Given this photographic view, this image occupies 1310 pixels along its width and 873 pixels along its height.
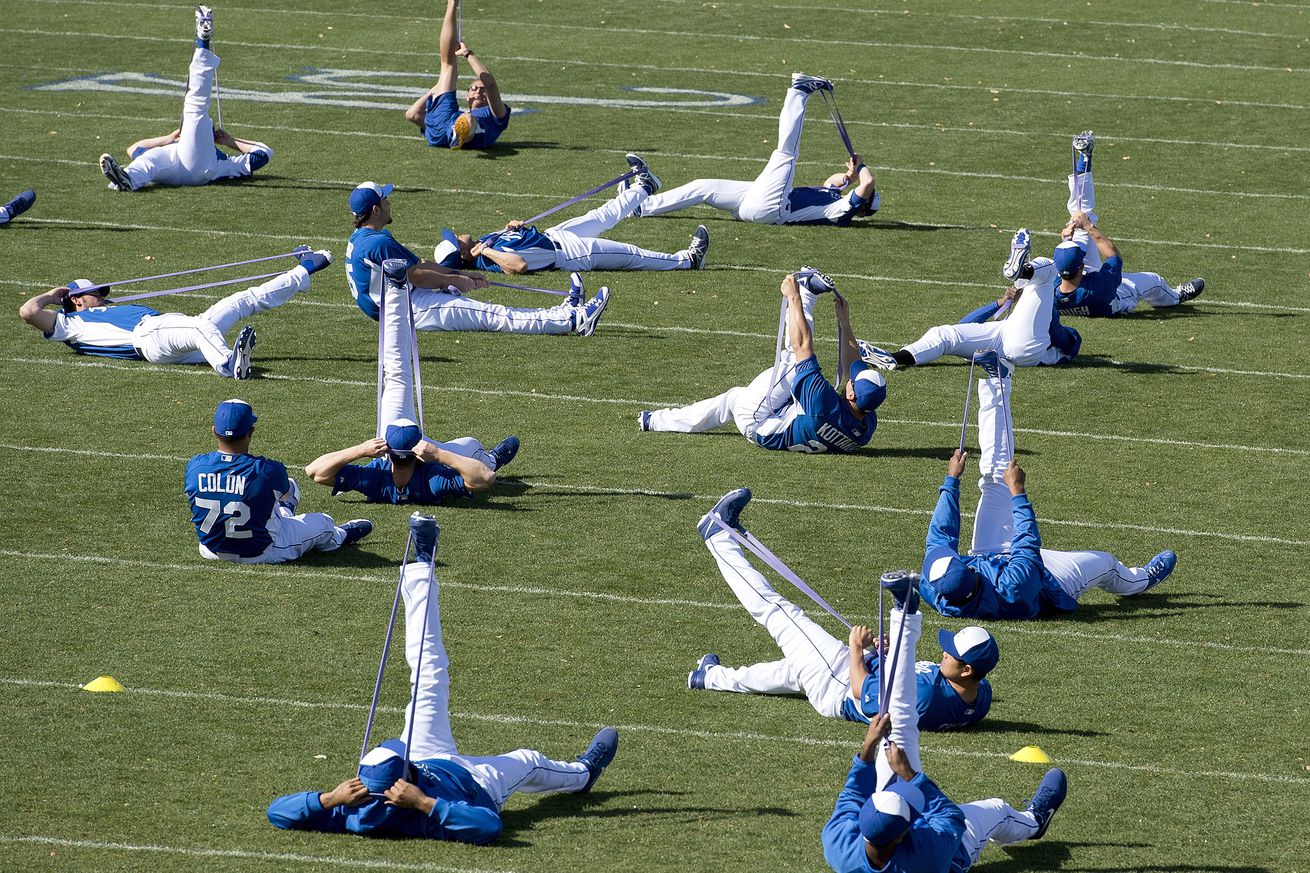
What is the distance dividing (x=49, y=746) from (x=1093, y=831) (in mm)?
4279

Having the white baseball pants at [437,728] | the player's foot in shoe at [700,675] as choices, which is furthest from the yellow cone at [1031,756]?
the white baseball pants at [437,728]

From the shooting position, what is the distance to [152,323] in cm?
1348

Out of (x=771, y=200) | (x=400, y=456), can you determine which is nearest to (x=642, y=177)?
(x=771, y=200)

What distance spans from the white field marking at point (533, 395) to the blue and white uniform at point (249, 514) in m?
2.89

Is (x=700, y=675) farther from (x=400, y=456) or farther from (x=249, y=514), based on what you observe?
(x=400, y=456)

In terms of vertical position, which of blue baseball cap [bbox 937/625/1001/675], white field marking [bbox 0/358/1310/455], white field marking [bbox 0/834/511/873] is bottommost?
white field marking [bbox 0/834/511/873]

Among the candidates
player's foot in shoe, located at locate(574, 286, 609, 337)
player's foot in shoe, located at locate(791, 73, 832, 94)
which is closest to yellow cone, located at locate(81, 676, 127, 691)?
player's foot in shoe, located at locate(574, 286, 609, 337)

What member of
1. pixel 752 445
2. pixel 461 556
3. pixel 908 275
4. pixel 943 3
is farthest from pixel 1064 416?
pixel 943 3

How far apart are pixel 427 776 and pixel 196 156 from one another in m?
11.6

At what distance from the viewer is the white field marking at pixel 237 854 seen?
22.8 ft

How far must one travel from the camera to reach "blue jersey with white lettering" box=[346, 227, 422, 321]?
41.8 feet

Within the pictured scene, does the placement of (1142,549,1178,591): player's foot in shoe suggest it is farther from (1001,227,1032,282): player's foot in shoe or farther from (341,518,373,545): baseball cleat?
(341,518,373,545): baseball cleat

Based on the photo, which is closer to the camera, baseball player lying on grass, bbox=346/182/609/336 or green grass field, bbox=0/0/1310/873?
green grass field, bbox=0/0/1310/873

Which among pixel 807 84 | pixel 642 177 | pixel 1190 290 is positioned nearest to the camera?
pixel 1190 290
